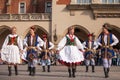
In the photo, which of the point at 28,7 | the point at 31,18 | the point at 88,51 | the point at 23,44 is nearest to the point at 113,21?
the point at 31,18

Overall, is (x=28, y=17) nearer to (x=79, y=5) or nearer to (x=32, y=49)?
(x=79, y=5)

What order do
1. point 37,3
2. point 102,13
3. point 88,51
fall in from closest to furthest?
point 88,51, point 102,13, point 37,3

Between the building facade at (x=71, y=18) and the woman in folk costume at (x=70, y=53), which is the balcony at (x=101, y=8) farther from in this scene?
the woman in folk costume at (x=70, y=53)

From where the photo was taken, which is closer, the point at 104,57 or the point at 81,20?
the point at 104,57

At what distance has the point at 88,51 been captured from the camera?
1952cm

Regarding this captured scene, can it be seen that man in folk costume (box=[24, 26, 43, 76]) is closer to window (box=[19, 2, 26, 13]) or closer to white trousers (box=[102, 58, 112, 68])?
white trousers (box=[102, 58, 112, 68])

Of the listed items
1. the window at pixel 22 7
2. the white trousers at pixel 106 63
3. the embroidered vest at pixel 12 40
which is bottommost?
the white trousers at pixel 106 63

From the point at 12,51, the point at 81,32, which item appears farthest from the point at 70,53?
the point at 81,32

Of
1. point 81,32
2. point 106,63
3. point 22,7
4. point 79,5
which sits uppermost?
point 79,5

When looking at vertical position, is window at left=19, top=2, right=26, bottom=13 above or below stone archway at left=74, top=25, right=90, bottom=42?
above

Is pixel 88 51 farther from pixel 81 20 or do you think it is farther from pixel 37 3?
pixel 37 3

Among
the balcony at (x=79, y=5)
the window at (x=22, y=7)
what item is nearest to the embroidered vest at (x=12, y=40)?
the balcony at (x=79, y=5)

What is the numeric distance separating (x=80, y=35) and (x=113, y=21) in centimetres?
443

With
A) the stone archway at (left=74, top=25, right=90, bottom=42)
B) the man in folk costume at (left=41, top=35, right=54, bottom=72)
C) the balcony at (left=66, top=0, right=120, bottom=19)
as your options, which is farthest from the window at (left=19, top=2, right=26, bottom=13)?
the man in folk costume at (left=41, top=35, right=54, bottom=72)
